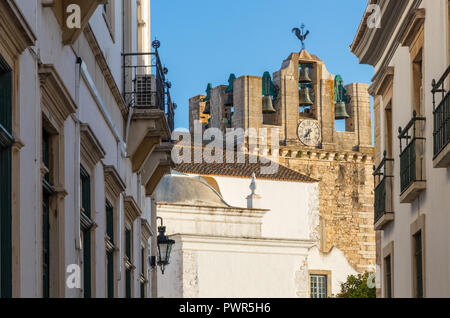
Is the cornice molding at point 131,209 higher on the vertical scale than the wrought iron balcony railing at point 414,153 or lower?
A: lower

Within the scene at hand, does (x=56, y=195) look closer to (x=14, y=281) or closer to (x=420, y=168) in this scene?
(x=14, y=281)

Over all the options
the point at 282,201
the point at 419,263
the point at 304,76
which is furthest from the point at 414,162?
the point at 304,76

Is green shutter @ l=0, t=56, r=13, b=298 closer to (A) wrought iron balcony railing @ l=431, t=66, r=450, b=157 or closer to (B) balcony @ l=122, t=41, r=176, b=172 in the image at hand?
(A) wrought iron balcony railing @ l=431, t=66, r=450, b=157

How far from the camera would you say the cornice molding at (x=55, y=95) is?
9000 mm

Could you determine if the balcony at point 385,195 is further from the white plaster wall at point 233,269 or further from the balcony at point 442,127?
the white plaster wall at point 233,269

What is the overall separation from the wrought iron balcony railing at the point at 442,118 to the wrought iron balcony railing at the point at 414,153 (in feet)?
2.92

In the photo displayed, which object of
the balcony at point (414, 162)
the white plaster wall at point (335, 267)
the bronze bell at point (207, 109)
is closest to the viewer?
the balcony at point (414, 162)

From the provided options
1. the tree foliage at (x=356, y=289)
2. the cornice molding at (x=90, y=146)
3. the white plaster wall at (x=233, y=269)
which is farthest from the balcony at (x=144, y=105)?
the tree foliage at (x=356, y=289)

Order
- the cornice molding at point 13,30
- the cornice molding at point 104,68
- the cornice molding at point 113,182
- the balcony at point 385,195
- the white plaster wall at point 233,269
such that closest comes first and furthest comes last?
the cornice molding at point 13,30
the cornice molding at point 104,68
the cornice molding at point 113,182
the balcony at point 385,195
the white plaster wall at point 233,269

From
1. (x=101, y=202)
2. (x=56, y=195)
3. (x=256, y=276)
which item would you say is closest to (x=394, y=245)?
(x=101, y=202)

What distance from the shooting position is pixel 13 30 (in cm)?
786

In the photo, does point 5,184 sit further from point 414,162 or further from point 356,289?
point 356,289

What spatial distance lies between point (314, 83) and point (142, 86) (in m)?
63.7

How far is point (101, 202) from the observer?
12984 millimetres
